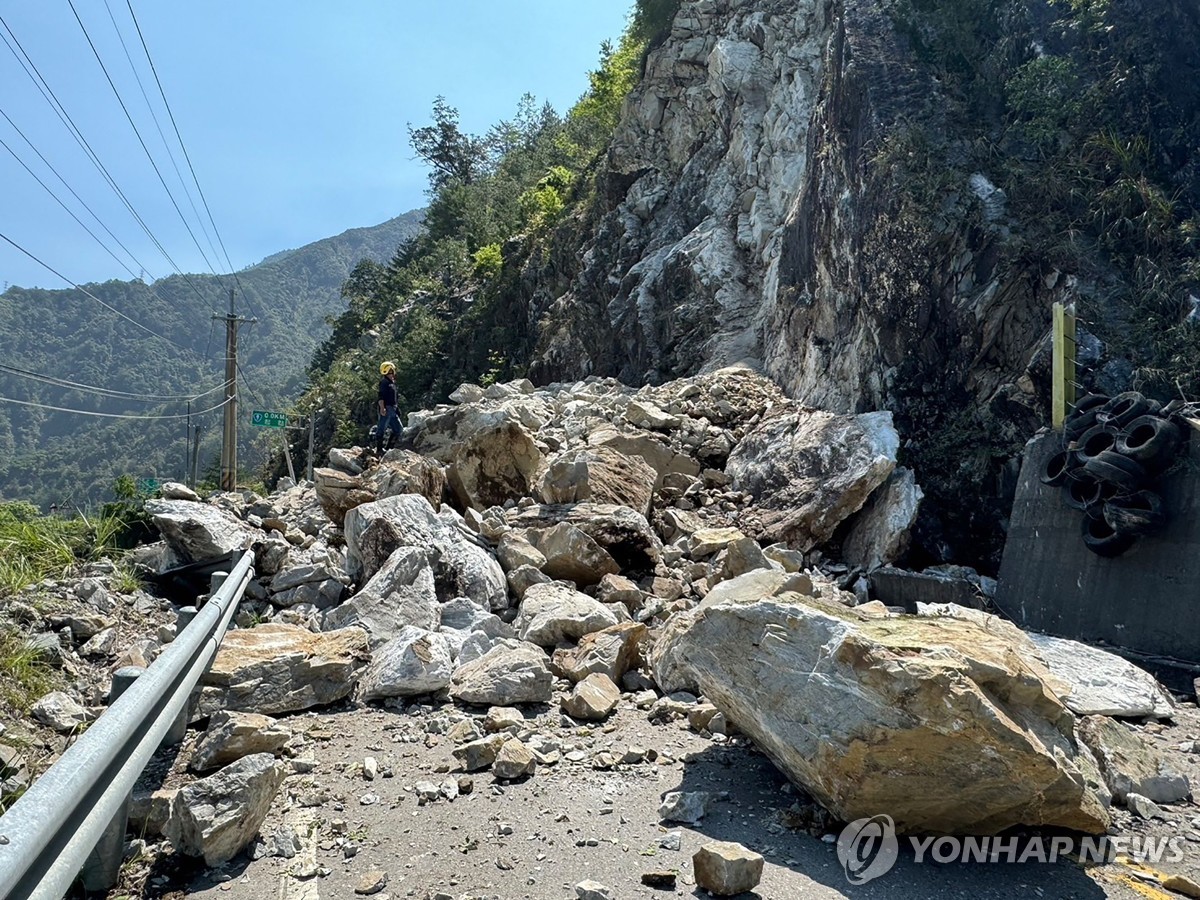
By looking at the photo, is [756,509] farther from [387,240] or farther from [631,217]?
[387,240]

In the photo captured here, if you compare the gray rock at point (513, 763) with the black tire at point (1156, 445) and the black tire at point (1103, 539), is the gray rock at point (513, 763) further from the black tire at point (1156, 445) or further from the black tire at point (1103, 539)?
the black tire at point (1156, 445)

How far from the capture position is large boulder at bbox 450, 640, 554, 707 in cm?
401

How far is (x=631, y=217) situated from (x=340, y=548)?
15558mm

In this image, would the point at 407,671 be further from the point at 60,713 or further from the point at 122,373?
the point at 122,373

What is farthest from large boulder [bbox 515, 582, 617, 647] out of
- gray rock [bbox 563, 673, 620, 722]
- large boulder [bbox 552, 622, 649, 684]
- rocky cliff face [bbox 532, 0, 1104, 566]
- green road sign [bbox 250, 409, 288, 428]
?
green road sign [bbox 250, 409, 288, 428]

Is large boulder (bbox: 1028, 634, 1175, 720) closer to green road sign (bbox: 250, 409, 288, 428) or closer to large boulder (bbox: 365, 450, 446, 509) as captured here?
large boulder (bbox: 365, 450, 446, 509)

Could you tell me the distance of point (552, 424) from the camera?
1165 centimetres

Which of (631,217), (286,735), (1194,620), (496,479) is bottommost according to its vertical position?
(1194,620)

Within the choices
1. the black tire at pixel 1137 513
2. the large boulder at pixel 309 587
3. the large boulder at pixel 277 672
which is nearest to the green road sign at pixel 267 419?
the large boulder at pixel 309 587

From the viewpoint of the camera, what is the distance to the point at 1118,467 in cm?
573

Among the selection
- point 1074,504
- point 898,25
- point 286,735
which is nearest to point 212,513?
point 286,735

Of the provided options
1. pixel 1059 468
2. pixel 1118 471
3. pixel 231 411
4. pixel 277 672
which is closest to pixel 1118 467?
pixel 1118 471

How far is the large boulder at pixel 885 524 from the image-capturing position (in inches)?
310

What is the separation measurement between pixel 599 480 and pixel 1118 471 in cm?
402
